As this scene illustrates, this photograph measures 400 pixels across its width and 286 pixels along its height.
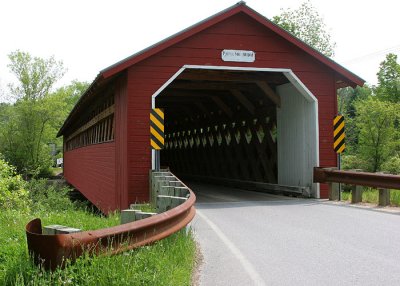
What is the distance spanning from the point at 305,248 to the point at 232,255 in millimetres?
881

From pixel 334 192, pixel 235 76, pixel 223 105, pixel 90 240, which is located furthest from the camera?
pixel 223 105

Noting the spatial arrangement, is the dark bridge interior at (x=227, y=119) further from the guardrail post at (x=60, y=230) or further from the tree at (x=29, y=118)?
the tree at (x=29, y=118)

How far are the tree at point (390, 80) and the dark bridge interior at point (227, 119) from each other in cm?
2207

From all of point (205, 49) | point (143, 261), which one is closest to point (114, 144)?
point (205, 49)

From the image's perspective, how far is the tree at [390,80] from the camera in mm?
38750

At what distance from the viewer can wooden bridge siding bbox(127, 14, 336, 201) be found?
10.7 m

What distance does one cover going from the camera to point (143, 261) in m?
3.80

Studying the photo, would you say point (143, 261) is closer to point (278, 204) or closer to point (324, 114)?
point (278, 204)

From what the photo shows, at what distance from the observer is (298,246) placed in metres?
5.70

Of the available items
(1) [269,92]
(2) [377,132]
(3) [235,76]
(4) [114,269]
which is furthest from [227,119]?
(4) [114,269]

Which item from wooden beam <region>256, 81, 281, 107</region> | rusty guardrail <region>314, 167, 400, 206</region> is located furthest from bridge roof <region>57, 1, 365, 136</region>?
rusty guardrail <region>314, 167, 400, 206</region>

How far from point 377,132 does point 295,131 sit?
47.6ft

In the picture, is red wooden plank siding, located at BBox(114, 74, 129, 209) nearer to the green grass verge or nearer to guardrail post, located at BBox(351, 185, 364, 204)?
guardrail post, located at BBox(351, 185, 364, 204)

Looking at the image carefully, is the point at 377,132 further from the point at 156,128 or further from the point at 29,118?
the point at 29,118
